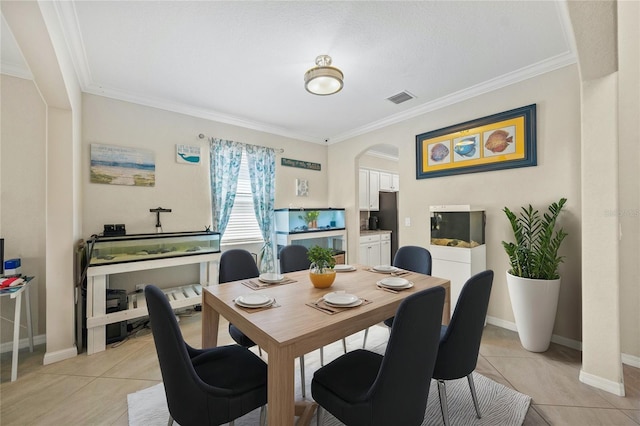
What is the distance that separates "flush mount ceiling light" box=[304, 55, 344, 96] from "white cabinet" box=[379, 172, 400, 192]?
12.2ft

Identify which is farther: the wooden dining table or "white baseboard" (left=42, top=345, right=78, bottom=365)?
"white baseboard" (left=42, top=345, right=78, bottom=365)

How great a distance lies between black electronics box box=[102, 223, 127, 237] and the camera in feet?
9.68

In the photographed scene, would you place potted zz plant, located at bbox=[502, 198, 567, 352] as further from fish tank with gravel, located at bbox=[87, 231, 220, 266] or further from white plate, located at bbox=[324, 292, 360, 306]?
fish tank with gravel, located at bbox=[87, 231, 220, 266]

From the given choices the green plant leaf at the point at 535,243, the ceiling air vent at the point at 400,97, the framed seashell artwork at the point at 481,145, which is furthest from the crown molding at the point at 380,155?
the green plant leaf at the point at 535,243

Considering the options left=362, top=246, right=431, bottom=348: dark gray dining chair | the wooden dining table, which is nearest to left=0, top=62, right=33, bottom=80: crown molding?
the wooden dining table

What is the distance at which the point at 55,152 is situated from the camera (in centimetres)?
238

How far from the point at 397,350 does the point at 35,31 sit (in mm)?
2663

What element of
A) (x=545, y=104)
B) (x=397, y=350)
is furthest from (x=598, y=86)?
(x=397, y=350)

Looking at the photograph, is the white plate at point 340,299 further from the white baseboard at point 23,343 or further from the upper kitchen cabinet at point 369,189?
the upper kitchen cabinet at point 369,189

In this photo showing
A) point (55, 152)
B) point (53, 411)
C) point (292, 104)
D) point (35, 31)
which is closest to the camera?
point (35, 31)

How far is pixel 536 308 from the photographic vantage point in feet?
7.89

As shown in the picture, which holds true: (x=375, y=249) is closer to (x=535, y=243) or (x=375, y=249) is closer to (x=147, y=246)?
(x=535, y=243)

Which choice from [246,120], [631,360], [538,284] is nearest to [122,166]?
[246,120]

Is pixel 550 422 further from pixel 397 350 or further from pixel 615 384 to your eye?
pixel 397 350
